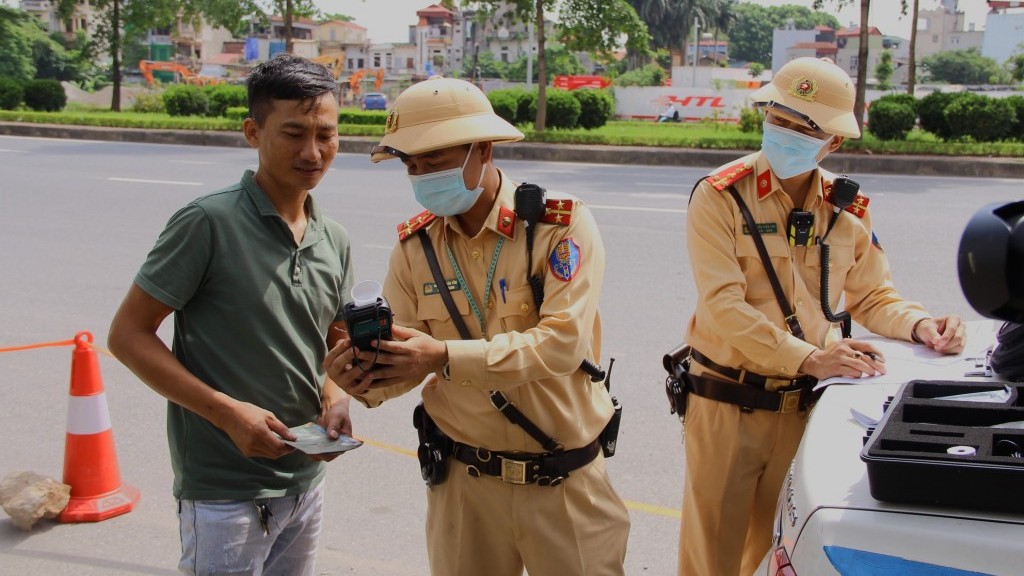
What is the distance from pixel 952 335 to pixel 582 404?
3.71 feet

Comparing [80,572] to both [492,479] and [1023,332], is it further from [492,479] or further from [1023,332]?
[1023,332]

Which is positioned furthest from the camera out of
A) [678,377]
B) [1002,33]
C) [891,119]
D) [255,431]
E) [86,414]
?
[1002,33]

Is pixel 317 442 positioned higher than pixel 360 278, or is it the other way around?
pixel 317 442

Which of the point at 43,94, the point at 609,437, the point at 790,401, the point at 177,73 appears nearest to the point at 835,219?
the point at 790,401

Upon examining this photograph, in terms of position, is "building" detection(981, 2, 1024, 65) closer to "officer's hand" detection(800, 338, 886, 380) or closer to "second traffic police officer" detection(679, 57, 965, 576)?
"second traffic police officer" detection(679, 57, 965, 576)

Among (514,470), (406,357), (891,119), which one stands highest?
(891,119)

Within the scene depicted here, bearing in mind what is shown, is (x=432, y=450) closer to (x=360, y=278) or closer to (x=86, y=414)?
(x=86, y=414)

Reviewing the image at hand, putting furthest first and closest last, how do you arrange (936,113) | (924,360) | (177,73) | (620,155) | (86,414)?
(177,73) < (936,113) < (620,155) < (86,414) < (924,360)

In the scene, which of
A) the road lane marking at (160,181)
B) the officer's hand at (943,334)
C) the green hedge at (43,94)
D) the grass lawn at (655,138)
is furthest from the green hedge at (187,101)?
the officer's hand at (943,334)

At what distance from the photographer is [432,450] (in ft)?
8.27

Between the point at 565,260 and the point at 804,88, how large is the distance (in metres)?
1.16

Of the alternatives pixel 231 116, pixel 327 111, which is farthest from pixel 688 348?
pixel 231 116

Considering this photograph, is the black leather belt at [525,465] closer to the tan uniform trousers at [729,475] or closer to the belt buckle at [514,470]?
the belt buckle at [514,470]

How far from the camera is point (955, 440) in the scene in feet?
5.51
